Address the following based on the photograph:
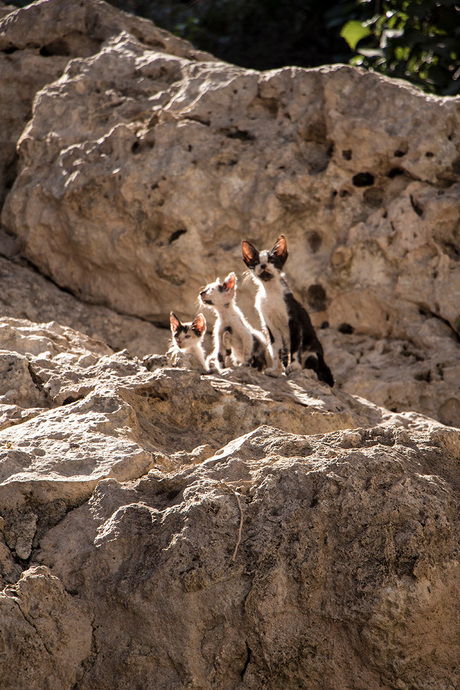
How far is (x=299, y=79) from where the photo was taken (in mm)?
7355

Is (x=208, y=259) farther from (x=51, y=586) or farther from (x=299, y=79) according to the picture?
(x=51, y=586)

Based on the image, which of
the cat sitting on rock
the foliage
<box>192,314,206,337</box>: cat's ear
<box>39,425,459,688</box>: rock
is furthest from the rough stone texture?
<box>39,425,459,688</box>: rock

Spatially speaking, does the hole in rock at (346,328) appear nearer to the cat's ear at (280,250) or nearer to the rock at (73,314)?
the cat's ear at (280,250)

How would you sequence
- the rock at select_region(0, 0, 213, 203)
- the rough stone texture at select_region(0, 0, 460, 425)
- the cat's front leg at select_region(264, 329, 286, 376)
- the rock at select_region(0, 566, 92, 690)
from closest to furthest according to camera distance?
the rock at select_region(0, 566, 92, 690)
the cat's front leg at select_region(264, 329, 286, 376)
the rough stone texture at select_region(0, 0, 460, 425)
the rock at select_region(0, 0, 213, 203)

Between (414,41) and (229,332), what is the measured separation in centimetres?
517

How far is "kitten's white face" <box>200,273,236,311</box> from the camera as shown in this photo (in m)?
5.95

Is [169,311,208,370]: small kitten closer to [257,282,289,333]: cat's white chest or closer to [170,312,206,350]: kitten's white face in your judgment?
[170,312,206,350]: kitten's white face

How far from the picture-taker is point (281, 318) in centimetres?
586

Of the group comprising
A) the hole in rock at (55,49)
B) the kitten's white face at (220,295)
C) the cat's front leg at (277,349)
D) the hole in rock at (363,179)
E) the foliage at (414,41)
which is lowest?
the cat's front leg at (277,349)

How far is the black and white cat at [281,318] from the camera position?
5816 mm

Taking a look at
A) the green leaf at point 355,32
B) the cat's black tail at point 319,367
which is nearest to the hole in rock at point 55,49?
the green leaf at point 355,32

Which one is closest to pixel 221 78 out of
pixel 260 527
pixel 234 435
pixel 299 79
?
pixel 299 79

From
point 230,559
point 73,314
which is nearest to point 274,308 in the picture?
point 73,314

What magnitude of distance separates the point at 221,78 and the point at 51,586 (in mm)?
6079
